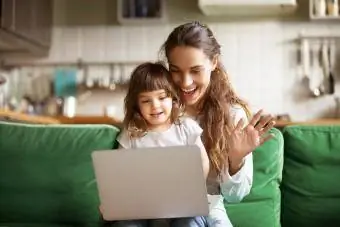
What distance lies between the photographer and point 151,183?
1.59 m

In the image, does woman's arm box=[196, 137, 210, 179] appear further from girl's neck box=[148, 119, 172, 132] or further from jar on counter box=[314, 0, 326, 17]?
jar on counter box=[314, 0, 326, 17]

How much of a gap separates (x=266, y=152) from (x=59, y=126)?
2.27 feet

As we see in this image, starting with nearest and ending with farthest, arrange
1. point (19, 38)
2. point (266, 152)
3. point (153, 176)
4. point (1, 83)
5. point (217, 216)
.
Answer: point (153, 176) → point (217, 216) → point (266, 152) → point (19, 38) → point (1, 83)

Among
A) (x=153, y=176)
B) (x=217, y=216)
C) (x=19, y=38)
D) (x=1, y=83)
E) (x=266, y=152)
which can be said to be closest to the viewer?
(x=153, y=176)

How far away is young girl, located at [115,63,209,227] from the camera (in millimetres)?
1747

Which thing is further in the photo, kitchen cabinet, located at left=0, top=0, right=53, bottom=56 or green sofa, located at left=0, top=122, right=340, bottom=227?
kitchen cabinet, located at left=0, top=0, right=53, bottom=56

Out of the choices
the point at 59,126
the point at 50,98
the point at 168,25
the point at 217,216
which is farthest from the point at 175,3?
the point at 217,216

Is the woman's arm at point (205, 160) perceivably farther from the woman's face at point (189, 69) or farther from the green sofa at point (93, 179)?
the green sofa at point (93, 179)

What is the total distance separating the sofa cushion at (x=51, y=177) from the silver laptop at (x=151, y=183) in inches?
15.4

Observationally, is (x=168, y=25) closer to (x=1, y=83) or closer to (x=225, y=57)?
(x=225, y=57)

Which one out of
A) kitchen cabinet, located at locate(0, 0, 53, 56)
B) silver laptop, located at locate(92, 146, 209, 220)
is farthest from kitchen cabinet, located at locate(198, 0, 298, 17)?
silver laptop, located at locate(92, 146, 209, 220)

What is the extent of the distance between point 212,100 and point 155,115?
7.4 inches

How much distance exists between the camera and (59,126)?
7.00 ft

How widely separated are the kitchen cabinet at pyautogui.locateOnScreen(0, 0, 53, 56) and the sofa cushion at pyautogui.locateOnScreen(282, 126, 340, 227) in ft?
6.32
